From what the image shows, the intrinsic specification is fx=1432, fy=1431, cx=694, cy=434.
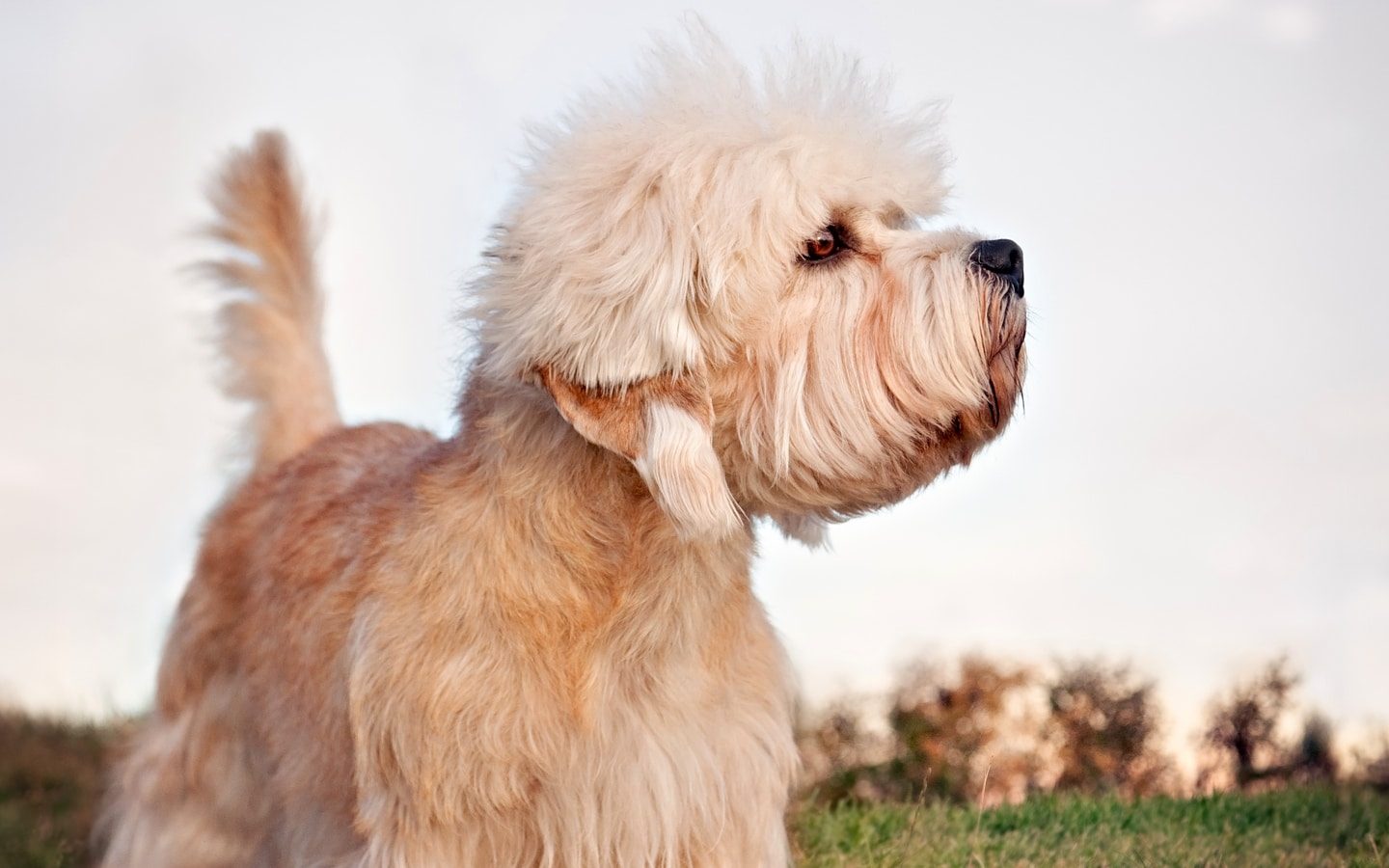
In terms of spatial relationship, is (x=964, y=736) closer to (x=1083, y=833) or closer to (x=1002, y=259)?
(x=1083, y=833)

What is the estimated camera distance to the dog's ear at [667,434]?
3.23m

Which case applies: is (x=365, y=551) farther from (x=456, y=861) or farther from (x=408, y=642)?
(x=456, y=861)

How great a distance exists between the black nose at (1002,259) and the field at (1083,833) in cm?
237

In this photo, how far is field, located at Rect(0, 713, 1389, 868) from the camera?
16.6 feet

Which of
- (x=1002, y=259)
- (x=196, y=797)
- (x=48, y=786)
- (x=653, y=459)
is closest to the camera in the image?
(x=653, y=459)

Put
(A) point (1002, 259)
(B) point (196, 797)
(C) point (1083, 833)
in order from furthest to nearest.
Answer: (C) point (1083, 833), (B) point (196, 797), (A) point (1002, 259)

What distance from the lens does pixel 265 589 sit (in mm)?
4621

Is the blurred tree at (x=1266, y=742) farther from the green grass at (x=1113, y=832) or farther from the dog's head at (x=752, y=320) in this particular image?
the dog's head at (x=752, y=320)

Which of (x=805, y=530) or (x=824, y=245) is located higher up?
(x=824, y=245)

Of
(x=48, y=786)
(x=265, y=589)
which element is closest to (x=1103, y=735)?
(x=265, y=589)

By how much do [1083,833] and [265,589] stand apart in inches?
124

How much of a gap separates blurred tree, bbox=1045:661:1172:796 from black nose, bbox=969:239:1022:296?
3008 mm

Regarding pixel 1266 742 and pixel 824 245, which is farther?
pixel 1266 742

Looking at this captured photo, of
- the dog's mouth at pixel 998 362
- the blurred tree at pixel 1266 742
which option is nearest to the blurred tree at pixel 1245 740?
the blurred tree at pixel 1266 742
